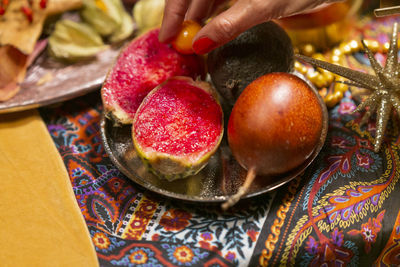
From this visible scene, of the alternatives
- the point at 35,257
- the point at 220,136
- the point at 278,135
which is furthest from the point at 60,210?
the point at 278,135

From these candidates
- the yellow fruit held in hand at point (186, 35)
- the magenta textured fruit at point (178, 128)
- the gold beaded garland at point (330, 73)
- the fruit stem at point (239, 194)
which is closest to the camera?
the fruit stem at point (239, 194)

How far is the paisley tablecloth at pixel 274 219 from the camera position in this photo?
70 centimetres

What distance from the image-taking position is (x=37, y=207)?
79cm

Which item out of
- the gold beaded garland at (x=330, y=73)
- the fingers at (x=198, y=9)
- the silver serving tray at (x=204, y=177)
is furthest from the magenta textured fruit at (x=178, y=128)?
the gold beaded garland at (x=330, y=73)

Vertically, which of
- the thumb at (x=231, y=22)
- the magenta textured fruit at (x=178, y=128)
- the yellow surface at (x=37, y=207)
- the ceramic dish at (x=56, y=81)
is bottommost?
the yellow surface at (x=37, y=207)

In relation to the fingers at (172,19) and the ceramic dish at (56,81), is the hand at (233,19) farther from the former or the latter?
the ceramic dish at (56,81)

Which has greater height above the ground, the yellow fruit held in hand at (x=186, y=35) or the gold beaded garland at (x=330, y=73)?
the yellow fruit held in hand at (x=186, y=35)

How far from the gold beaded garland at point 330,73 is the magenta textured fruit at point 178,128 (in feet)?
1.11

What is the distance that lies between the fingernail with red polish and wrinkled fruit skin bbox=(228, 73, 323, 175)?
14 centimetres

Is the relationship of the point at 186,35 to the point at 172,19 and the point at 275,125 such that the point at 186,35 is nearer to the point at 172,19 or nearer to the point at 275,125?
the point at 172,19

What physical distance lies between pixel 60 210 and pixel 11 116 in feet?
1.24

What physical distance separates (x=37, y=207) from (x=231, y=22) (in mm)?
554

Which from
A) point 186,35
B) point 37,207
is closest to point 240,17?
point 186,35

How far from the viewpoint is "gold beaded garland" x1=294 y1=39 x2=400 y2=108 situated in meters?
0.99
